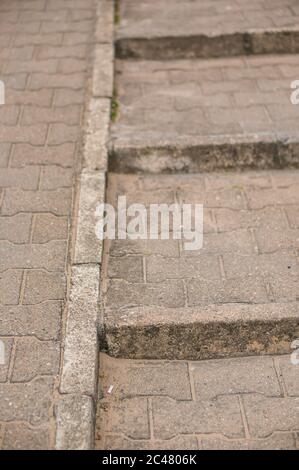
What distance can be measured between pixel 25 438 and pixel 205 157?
2530 mm

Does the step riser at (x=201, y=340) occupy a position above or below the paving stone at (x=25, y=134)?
below

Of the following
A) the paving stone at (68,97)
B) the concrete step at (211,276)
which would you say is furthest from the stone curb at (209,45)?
the concrete step at (211,276)

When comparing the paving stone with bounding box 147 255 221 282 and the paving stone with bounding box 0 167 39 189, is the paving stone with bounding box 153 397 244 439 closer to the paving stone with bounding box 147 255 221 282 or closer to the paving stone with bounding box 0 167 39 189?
the paving stone with bounding box 147 255 221 282

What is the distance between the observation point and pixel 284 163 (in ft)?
13.5

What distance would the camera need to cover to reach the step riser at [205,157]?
13.3 ft

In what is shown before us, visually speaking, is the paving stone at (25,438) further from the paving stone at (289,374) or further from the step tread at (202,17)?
the step tread at (202,17)

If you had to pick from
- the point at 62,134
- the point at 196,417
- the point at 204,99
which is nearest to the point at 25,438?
the point at 196,417

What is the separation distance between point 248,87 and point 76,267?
2731 millimetres

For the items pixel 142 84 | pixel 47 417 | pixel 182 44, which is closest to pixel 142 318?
pixel 47 417

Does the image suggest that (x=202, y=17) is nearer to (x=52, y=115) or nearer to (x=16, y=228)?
(x=52, y=115)

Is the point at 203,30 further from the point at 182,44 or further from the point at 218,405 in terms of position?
the point at 218,405

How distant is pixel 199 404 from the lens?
2.85 metres

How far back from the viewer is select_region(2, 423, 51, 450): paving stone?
98.5 inches

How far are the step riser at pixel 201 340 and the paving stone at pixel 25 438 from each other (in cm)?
65
